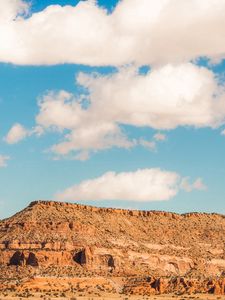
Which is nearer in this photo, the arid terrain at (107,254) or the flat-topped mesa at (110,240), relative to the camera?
the arid terrain at (107,254)

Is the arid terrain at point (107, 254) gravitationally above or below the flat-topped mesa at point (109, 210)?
below

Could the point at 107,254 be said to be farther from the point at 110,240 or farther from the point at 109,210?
the point at 109,210

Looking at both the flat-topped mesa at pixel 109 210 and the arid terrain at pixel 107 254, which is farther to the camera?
the flat-topped mesa at pixel 109 210

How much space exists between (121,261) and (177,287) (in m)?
14.9

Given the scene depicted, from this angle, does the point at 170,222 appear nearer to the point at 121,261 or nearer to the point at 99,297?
the point at 121,261

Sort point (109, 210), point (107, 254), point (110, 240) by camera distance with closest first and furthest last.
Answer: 1. point (107, 254)
2. point (110, 240)
3. point (109, 210)

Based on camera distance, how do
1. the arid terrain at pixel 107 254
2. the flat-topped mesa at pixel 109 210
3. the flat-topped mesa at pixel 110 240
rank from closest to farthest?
1. the arid terrain at pixel 107 254
2. the flat-topped mesa at pixel 110 240
3. the flat-topped mesa at pixel 109 210

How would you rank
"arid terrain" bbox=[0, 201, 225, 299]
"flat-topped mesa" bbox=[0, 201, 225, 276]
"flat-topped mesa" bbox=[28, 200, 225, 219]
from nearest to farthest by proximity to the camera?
"arid terrain" bbox=[0, 201, 225, 299], "flat-topped mesa" bbox=[0, 201, 225, 276], "flat-topped mesa" bbox=[28, 200, 225, 219]

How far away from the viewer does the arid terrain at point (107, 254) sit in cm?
12469

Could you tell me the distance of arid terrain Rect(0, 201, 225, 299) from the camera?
409 ft

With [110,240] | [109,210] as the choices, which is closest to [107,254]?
[110,240]

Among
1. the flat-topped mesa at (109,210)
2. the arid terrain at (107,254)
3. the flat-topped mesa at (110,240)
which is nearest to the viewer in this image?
the arid terrain at (107,254)

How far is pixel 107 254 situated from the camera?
141m

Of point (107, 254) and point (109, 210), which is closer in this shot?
point (107, 254)
